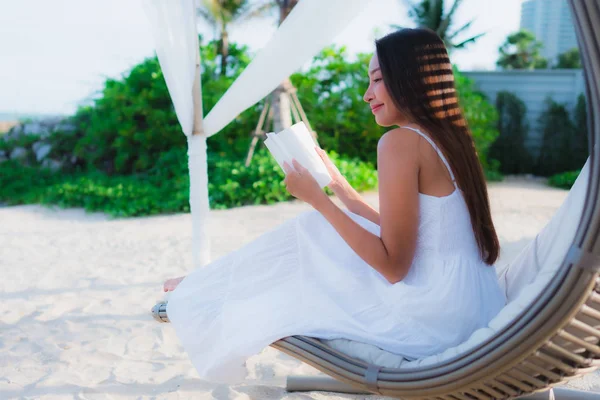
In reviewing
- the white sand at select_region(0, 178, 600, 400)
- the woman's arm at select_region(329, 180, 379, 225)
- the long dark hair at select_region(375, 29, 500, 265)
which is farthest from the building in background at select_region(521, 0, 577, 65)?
the long dark hair at select_region(375, 29, 500, 265)

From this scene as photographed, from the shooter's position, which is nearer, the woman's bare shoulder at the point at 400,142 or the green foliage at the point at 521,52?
the woman's bare shoulder at the point at 400,142

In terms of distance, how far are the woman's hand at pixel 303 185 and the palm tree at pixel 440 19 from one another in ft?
45.9

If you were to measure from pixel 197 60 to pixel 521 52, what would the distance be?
26875 millimetres

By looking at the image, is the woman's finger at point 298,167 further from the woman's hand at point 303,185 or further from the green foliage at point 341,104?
the green foliage at point 341,104

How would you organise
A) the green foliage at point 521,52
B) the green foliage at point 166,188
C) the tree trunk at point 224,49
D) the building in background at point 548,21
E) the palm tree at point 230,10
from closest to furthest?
1. the green foliage at point 166,188
2. the tree trunk at point 224,49
3. the palm tree at point 230,10
4. the green foliage at point 521,52
5. the building in background at point 548,21

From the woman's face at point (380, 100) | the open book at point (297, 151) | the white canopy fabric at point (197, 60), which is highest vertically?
the white canopy fabric at point (197, 60)

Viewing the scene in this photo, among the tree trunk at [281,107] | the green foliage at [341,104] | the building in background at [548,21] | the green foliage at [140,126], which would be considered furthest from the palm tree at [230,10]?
the building in background at [548,21]

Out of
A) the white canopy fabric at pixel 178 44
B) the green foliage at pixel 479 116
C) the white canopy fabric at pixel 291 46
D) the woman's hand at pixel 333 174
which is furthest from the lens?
the green foliage at pixel 479 116

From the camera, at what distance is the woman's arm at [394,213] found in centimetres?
139

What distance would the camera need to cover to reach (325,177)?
160cm

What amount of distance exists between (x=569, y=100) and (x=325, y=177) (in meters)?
11.3

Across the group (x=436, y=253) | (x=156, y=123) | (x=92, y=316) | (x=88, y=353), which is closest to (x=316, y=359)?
(x=436, y=253)

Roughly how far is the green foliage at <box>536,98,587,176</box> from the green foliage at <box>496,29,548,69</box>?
16556 mm

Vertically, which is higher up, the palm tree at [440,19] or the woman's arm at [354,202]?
the palm tree at [440,19]
